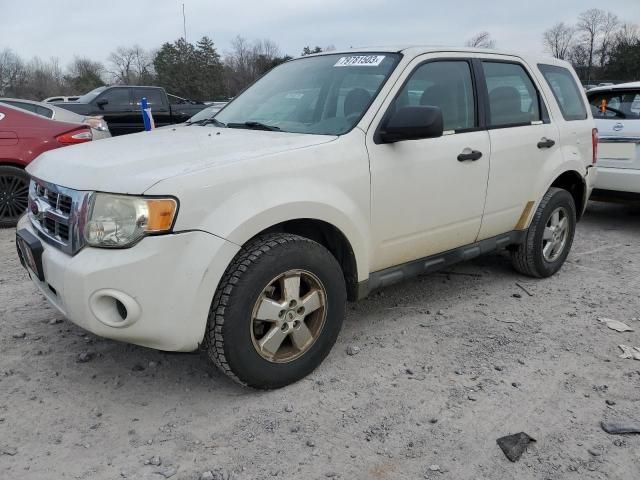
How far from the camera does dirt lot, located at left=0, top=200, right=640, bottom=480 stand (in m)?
2.37

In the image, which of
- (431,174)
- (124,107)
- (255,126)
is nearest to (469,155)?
(431,174)

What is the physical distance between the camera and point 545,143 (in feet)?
13.9

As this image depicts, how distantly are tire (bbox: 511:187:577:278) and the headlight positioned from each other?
308cm

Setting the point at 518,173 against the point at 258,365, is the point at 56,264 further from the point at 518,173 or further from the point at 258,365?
the point at 518,173

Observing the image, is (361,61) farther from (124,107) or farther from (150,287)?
(124,107)

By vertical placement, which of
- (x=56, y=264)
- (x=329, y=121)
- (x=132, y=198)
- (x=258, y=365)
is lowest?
(x=258, y=365)

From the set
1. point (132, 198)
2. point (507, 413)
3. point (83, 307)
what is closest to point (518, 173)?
point (507, 413)

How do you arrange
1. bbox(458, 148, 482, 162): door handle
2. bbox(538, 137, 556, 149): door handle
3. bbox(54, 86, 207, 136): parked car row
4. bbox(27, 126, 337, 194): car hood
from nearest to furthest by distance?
bbox(27, 126, 337, 194): car hood → bbox(458, 148, 482, 162): door handle → bbox(538, 137, 556, 149): door handle → bbox(54, 86, 207, 136): parked car row

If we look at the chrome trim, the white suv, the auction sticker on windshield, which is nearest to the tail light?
the white suv

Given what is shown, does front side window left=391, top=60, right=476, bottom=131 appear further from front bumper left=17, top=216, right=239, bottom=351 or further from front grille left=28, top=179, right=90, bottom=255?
front grille left=28, top=179, right=90, bottom=255

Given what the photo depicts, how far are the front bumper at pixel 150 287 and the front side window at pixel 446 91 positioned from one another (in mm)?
1612

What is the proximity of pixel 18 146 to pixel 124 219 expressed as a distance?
4.77 metres

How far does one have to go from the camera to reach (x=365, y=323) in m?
3.78

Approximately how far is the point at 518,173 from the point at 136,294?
9.47 feet
